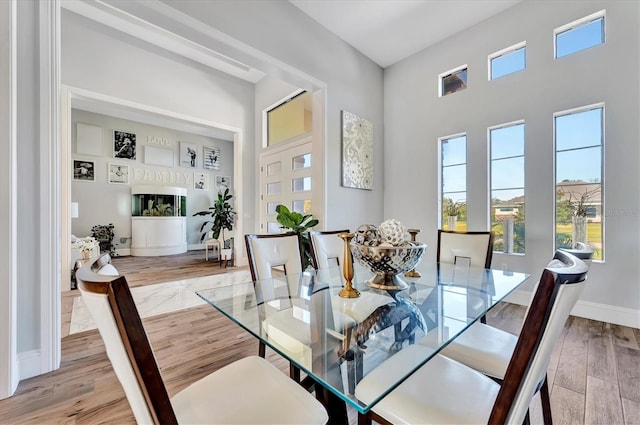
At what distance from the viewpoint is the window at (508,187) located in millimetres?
2926

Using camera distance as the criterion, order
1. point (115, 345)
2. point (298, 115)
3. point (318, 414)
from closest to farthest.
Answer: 1. point (115, 345)
2. point (318, 414)
3. point (298, 115)

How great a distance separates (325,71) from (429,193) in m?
2.07

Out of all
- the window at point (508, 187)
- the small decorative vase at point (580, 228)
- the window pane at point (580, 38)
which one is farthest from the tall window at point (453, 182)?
the window pane at point (580, 38)

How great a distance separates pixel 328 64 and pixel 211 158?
515cm

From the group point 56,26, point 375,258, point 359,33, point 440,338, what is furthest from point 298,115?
point 440,338

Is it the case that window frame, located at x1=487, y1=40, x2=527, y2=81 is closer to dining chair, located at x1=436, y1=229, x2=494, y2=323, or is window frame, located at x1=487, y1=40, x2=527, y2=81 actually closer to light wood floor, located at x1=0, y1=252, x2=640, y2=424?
dining chair, located at x1=436, y1=229, x2=494, y2=323

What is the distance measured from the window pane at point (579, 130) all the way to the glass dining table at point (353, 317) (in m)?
1.88

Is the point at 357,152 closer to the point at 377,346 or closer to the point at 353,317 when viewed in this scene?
the point at 353,317

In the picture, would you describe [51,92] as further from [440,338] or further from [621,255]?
[621,255]

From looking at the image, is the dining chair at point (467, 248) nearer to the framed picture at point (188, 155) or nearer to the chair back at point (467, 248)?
the chair back at point (467, 248)

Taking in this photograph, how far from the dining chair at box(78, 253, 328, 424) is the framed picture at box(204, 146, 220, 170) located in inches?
282

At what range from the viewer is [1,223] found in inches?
57.6

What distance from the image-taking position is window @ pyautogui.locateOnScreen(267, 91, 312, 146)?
418 centimetres

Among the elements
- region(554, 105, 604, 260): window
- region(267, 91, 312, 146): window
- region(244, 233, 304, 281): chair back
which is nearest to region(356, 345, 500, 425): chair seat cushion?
region(244, 233, 304, 281): chair back
